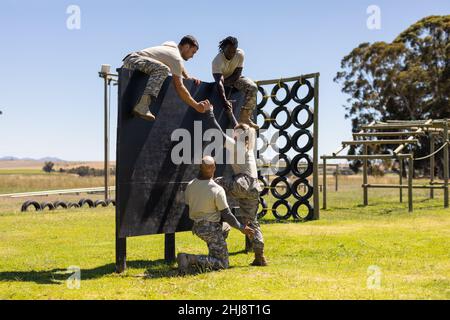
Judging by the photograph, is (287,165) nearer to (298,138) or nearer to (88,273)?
(298,138)

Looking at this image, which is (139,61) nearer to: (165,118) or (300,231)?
(165,118)

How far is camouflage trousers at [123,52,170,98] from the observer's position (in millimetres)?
7836

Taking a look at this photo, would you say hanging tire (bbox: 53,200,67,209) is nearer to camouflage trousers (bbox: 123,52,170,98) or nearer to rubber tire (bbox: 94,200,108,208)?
rubber tire (bbox: 94,200,108,208)

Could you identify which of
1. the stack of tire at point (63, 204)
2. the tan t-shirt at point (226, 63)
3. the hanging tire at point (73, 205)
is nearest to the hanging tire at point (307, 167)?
the tan t-shirt at point (226, 63)

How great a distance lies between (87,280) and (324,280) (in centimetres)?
295

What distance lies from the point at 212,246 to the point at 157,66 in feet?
8.25

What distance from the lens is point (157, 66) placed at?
7.84 m

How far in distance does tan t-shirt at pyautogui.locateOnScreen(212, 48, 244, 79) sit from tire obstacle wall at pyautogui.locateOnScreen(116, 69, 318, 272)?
1.47ft

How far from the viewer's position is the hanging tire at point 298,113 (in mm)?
14984

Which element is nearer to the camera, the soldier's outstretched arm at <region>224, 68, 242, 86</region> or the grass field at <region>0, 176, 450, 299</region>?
the grass field at <region>0, 176, 450, 299</region>

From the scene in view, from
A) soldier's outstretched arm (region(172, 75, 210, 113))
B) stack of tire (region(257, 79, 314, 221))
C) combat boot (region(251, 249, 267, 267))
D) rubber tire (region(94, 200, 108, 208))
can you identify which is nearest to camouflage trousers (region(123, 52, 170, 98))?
soldier's outstretched arm (region(172, 75, 210, 113))

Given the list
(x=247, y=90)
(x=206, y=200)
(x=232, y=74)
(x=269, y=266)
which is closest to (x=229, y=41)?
(x=232, y=74)
